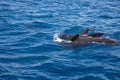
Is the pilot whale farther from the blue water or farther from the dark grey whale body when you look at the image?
the blue water

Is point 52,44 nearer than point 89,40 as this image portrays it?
Yes

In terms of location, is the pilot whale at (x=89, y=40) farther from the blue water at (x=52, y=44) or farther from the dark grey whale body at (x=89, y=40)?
the blue water at (x=52, y=44)

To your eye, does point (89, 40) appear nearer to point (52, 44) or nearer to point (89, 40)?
point (89, 40)

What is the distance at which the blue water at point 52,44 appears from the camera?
9.45 m

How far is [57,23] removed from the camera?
1634cm

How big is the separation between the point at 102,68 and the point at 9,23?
7616mm

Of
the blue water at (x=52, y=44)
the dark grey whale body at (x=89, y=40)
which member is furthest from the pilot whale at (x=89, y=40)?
the blue water at (x=52, y=44)

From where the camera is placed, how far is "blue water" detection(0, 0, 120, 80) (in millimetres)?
9445

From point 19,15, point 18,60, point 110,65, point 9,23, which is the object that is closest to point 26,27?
point 9,23

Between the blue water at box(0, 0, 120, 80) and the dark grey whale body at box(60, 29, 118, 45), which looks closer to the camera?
the blue water at box(0, 0, 120, 80)

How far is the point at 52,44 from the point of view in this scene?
12.4m

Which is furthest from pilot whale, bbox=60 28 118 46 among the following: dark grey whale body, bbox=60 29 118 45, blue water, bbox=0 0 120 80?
blue water, bbox=0 0 120 80

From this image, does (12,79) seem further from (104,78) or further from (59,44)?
(59,44)

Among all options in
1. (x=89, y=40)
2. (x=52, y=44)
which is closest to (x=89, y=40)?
(x=89, y=40)
